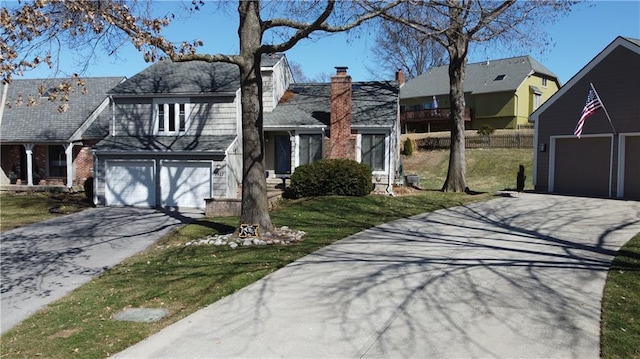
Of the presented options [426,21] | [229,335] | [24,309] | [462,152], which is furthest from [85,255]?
[462,152]

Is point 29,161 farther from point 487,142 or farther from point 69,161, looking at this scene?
point 487,142

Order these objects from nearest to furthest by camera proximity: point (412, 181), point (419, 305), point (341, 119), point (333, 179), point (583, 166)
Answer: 1. point (419, 305)
2. point (583, 166)
3. point (333, 179)
4. point (341, 119)
5. point (412, 181)

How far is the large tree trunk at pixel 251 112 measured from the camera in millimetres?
11789

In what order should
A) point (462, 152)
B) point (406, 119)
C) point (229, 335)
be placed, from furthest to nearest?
point (406, 119) → point (462, 152) → point (229, 335)

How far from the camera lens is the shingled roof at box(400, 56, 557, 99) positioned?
4053 centimetres

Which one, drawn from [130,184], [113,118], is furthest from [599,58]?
[113,118]

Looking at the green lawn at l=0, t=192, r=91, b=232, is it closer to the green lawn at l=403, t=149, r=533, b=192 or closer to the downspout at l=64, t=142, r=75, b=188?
the downspout at l=64, t=142, r=75, b=188

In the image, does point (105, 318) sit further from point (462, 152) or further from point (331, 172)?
point (462, 152)

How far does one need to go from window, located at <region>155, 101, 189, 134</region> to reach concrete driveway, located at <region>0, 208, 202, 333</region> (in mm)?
4352

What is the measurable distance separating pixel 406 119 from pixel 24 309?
128ft

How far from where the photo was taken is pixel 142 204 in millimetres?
21938

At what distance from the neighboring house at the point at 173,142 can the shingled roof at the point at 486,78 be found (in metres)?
23.6

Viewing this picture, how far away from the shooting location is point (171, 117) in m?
23.0

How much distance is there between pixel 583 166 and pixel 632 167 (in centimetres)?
179
